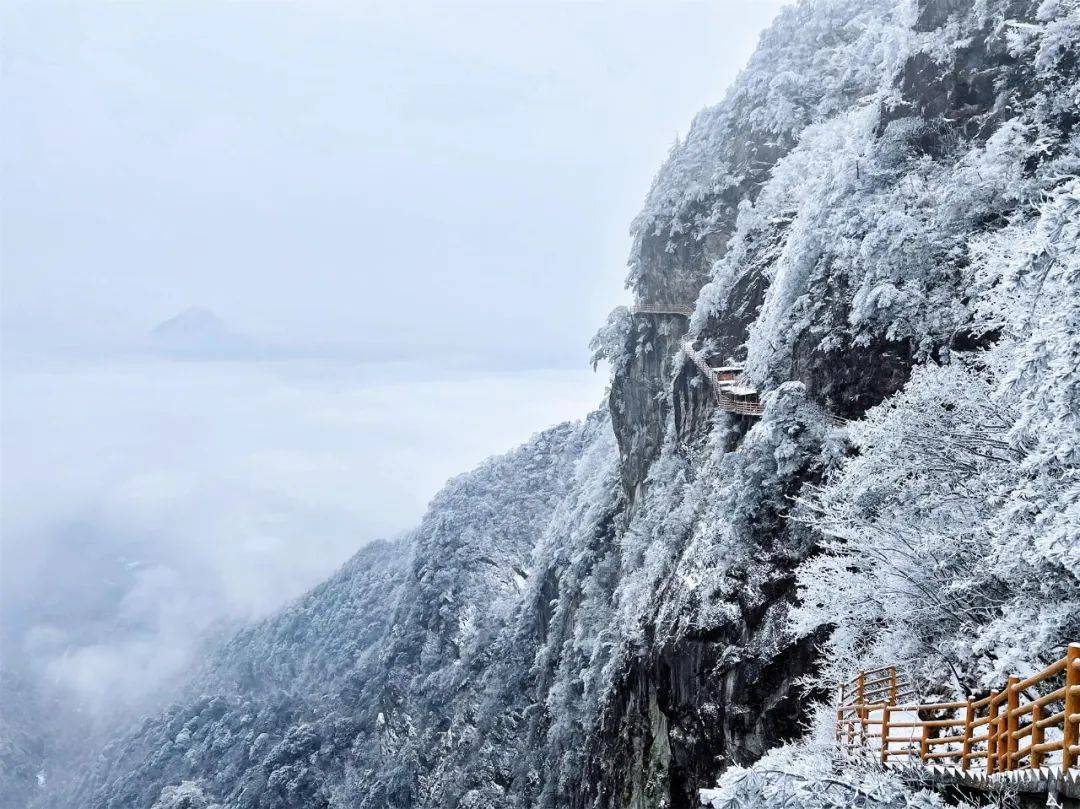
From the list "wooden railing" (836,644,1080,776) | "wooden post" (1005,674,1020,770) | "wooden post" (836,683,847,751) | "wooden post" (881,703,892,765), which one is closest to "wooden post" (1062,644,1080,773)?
"wooden railing" (836,644,1080,776)

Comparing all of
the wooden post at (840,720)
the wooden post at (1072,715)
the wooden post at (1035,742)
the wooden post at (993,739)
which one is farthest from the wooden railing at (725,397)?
the wooden post at (1072,715)

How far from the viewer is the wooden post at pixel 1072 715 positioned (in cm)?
647

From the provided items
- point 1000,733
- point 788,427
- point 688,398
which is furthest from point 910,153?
point 1000,733

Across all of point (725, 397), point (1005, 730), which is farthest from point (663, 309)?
point (1005, 730)

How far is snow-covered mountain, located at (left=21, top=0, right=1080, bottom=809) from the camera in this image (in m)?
11.6

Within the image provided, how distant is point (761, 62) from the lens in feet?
128

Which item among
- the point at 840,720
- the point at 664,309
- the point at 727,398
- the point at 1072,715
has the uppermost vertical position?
the point at 664,309

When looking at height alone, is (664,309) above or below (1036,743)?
above

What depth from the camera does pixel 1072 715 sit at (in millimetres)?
6473

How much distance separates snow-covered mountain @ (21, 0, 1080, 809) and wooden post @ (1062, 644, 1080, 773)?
2413mm

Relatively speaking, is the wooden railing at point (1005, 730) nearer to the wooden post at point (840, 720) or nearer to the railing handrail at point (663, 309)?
the wooden post at point (840, 720)

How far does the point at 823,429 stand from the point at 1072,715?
1490 cm

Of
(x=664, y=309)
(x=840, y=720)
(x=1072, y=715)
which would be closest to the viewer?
(x=1072, y=715)

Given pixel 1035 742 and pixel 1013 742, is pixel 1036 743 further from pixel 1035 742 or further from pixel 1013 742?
pixel 1013 742
